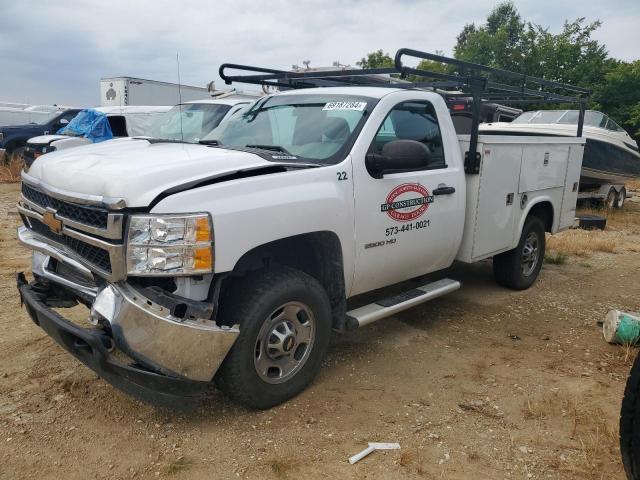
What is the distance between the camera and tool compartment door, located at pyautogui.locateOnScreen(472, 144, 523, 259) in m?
4.81

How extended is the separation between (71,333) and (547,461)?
265 centimetres

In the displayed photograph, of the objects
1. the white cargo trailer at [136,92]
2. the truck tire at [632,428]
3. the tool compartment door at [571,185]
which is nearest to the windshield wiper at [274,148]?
the truck tire at [632,428]

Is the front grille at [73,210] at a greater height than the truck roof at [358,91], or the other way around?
the truck roof at [358,91]

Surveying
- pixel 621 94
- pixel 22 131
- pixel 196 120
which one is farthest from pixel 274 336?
pixel 621 94

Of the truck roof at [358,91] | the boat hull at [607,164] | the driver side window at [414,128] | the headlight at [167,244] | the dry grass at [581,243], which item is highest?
the truck roof at [358,91]

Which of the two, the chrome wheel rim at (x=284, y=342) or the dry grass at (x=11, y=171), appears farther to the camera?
the dry grass at (x=11, y=171)

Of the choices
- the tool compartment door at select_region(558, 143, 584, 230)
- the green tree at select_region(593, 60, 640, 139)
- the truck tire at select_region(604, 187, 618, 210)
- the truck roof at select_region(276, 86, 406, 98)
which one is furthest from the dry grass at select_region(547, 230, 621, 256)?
the green tree at select_region(593, 60, 640, 139)

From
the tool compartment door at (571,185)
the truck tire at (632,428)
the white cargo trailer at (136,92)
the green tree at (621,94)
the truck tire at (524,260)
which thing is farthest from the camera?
the green tree at (621,94)

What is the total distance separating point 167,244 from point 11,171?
1395cm

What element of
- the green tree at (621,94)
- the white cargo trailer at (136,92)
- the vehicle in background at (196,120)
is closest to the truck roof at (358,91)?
the vehicle in background at (196,120)

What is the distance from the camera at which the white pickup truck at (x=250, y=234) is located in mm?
2789

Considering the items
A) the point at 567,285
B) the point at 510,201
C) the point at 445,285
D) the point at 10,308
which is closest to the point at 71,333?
the point at 10,308

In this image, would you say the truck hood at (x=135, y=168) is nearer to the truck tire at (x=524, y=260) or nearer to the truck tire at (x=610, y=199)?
the truck tire at (x=524, y=260)

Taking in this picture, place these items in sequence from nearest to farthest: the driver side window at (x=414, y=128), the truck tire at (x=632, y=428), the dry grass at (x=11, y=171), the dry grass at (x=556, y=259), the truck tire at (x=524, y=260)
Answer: the truck tire at (x=632, y=428), the driver side window at (x=414, y=128), the truck tire at (x=524, y=260), the dry grass at (x=556, y=259), the dry grass at (x=11, y=171)
